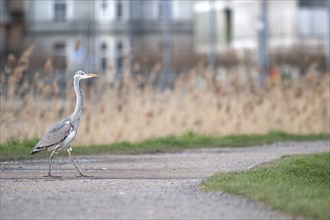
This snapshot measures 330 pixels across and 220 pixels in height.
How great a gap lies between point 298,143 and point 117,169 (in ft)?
25.9

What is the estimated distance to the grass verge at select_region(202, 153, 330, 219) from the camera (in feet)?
37.9

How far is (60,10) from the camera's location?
6750 cm

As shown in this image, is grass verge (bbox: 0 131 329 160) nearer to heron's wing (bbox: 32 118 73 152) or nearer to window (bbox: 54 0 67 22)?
Result: heron's wing (bbox: 32 118 73 152)

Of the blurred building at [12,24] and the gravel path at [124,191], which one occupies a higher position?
the blurred building at [12,24]

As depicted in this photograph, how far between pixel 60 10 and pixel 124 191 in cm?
5507

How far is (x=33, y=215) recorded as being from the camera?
1149cm

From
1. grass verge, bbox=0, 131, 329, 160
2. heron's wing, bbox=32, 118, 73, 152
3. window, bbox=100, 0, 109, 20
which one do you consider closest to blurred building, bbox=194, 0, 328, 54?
window, bbox=100, 0, 109, 20

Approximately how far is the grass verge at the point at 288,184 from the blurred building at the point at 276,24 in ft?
154

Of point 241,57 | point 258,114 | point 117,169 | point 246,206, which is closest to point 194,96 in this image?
point 258,114

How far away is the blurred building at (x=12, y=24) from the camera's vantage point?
64562mm

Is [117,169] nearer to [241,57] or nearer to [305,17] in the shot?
[241,57]

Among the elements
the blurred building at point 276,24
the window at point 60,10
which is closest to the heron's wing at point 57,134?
the blurred building at point 276,24

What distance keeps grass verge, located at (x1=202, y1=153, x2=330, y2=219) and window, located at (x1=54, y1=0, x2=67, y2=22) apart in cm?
5051

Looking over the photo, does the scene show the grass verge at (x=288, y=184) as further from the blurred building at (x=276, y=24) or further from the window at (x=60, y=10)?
the window at (x=60, y=10)
